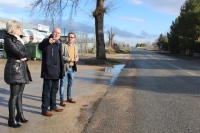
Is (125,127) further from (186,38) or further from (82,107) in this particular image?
(186,38)

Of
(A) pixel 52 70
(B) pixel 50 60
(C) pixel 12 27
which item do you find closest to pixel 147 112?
(A) pixel 52 70

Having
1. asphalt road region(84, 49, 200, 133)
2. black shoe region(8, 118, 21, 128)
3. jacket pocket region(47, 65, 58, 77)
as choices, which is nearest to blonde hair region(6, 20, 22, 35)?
jacket pocket region(47, 65, 58, 77)

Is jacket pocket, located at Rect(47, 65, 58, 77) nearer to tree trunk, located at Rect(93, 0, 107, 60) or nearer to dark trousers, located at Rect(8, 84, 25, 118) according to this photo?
dark trousers, located at Rect(8, 84, 25, 118)

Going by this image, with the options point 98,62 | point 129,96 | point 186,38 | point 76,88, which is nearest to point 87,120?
point 129,96

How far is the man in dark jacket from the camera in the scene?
17.9ft

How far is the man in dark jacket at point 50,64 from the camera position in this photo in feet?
17.9

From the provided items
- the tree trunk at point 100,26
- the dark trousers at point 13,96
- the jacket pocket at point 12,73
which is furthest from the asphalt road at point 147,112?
the tree trunk at point 100,26

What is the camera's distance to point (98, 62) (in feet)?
69.6

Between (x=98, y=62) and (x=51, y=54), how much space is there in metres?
15.7

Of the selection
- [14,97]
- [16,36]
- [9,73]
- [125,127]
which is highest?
[16,36]

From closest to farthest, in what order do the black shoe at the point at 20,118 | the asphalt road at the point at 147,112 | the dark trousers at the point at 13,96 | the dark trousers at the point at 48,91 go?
the dark trousers at the point at 13,96 → the asphalt road at the point at 147,112 → the black shoe at the point at 20,118 → the dark trousers at the point at 48,91

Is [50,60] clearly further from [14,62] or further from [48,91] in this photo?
[14,62]

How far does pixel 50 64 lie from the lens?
5484 millimetres

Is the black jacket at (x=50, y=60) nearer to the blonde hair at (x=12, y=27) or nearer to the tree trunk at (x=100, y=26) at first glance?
the blonde hair at (x=12, y=27)
